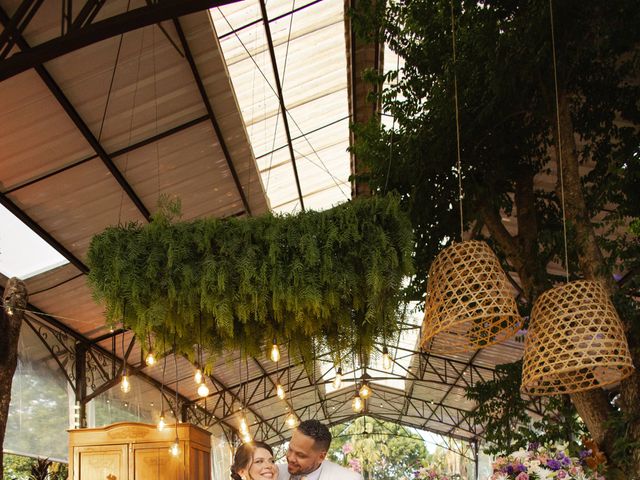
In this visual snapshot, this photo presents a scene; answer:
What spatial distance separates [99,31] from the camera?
402cm

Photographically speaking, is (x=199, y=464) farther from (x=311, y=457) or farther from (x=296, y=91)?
(x=311, y=457)

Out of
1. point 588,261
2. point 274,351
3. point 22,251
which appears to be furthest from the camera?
point 22,251

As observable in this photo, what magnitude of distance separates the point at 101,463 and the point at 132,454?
1.27ft

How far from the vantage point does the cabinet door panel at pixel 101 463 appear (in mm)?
9023

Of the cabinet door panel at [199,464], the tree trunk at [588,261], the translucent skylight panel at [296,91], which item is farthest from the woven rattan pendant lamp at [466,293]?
the cabinet door panel at [199,464]

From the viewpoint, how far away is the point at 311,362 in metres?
4.77

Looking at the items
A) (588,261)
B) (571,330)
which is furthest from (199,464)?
(571,330)

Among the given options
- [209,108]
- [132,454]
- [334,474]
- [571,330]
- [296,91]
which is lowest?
[334,474]

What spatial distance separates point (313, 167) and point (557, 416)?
471 centimetres

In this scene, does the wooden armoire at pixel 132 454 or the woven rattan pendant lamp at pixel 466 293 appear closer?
the woven rattan pendant lamp at pixel 466 293

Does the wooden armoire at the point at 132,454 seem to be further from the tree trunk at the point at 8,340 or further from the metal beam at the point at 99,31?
the metal beam at the point at 99,31

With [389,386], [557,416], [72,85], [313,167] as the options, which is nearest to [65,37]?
[72,85]

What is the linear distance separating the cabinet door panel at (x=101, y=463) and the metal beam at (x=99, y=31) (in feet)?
20.5

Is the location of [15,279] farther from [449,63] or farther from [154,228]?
[449,63]
